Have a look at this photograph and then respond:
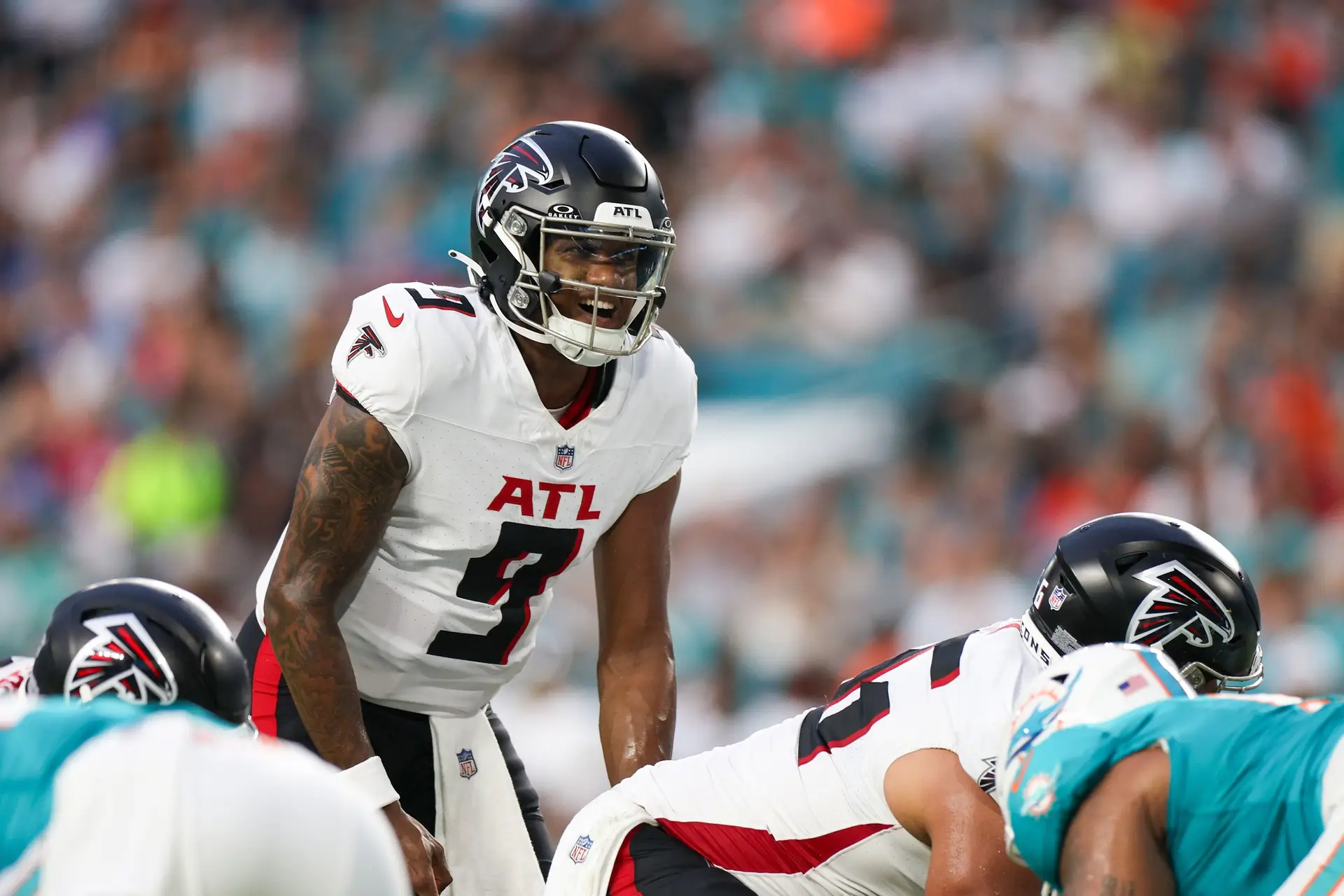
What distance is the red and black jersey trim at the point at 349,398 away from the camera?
371 cm

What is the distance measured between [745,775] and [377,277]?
7352mm

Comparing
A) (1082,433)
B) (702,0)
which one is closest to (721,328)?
(1082,433)

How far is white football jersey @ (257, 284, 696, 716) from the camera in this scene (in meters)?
3.77

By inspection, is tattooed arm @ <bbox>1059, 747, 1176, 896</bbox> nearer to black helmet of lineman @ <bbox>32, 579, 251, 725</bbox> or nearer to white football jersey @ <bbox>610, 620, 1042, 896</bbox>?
white football jersey @ <bbox>610, 620, 1042, 896</bbox>

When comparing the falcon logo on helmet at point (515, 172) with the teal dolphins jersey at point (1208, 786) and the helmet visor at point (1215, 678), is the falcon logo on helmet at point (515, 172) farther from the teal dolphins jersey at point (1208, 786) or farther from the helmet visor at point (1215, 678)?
the teal dolphins jersey at point (1208, 786)

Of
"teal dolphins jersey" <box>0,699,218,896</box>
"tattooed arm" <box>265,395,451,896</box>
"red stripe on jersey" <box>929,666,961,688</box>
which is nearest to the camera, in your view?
"teal dolphins jersey" <box>0,699,218,896</box>

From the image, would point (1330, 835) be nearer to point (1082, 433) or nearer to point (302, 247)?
point (1082, 433)

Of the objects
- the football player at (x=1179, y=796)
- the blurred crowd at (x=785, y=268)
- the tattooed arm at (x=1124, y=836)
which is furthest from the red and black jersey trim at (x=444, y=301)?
the blurred crowd at (x=785, y=268)

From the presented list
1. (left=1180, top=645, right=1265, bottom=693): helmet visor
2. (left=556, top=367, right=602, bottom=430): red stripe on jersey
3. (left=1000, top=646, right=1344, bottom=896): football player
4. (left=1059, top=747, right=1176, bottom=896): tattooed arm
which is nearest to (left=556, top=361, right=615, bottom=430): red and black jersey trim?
(left=556, top=367, right=602, bottom=430): red stripe on jersey

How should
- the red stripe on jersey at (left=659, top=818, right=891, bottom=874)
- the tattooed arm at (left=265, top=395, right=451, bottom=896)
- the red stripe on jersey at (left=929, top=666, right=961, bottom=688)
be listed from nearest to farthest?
the red stripe on jersey at (left=929, top=666, right=961, bottom=688) → the red stripe on jersey at (left=659, top=818, right=891, bottom=874) → the tattooed arm at (left=265, top=395, right=451, bottom=896)

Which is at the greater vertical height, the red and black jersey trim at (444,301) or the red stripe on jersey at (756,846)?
the red and black jersey trim at (444,301)

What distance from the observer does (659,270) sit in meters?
4.01

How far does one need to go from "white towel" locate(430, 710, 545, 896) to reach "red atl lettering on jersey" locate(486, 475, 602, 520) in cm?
61

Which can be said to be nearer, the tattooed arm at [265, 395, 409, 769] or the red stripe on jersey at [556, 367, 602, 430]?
the tattooed arm at [265, 395, 409, 769]
